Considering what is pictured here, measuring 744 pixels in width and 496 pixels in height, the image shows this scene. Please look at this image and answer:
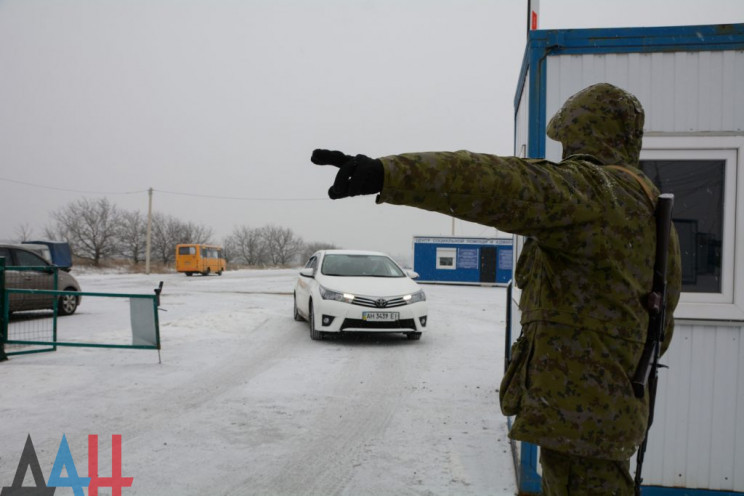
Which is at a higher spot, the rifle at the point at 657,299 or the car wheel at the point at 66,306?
the rifle at the point at 657,299

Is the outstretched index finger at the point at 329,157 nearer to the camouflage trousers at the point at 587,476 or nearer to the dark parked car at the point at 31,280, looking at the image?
the camouflage trousers at the point at 587,476

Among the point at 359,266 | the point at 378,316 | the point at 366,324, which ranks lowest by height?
the point at 366,324

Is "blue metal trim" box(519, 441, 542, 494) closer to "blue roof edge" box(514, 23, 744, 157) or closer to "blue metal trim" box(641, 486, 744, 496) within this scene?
"blue metal trim" box(641, 486, 744, 496)

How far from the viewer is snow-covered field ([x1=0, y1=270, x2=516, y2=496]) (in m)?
3.50

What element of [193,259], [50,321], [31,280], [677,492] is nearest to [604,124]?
[677,492]

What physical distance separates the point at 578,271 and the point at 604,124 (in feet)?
1.69

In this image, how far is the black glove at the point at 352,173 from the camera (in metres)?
1.30

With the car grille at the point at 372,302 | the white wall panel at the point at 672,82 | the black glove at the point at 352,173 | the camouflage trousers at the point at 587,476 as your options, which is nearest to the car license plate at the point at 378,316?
the car grille at the point at 372,302

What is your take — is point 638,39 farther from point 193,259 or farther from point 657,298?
point 193,259

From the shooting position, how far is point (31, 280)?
32.5 feet

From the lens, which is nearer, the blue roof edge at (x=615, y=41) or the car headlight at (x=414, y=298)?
the blue roof edge at (x=615, y=41)

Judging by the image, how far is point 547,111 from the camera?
3.39 m

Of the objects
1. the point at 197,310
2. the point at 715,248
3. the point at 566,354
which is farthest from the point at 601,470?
the point at 197,310

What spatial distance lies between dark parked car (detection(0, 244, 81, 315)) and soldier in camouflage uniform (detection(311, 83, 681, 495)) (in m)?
8.02
